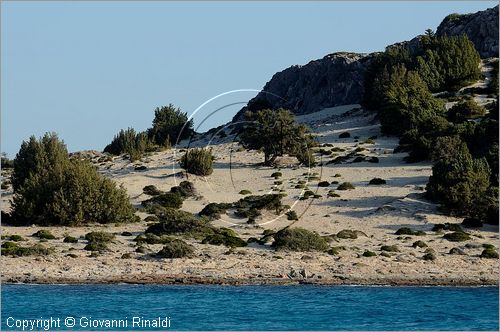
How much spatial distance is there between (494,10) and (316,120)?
103 feet

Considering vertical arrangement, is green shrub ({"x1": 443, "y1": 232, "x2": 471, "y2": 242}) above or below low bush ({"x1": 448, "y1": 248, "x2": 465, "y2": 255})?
above

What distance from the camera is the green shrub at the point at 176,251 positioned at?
174 feet

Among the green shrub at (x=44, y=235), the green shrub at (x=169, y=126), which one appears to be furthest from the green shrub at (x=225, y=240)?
the green shrub at (x=169, y=126)

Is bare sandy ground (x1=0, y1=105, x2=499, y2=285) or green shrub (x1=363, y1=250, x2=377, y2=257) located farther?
green shrub (x1=363, y1=250, x2=377, y2=257)

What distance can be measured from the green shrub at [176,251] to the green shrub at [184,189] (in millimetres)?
22539

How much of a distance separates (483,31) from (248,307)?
3949 inches

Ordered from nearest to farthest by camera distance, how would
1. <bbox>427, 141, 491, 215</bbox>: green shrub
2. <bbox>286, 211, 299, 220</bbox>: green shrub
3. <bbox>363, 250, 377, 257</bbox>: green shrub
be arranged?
<bbox>363, 250, 377, 257</bbox>: green shrub < <bbox>427, 141, 491, 215</bbox>: green shrub < <bbox>286, 211, 299, 220</bbox>: green shrub

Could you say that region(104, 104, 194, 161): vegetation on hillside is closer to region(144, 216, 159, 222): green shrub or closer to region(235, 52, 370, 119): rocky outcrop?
region(235, 52, 370, 119): rocky outcrop

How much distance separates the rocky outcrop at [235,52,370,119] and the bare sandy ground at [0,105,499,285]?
1540 inches

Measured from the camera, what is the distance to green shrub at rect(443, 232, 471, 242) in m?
59.2

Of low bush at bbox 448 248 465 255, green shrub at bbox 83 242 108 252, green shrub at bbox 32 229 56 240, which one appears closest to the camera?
green shrub at bbox 83 242 108 252

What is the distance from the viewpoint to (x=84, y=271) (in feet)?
165

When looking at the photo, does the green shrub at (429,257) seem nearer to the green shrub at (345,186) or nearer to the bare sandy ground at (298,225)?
the bare sandy ground at (298,225)

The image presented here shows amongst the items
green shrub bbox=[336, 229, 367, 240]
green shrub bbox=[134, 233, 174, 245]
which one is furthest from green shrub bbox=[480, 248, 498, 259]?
green shrub bbox=[134, 233, 174, 245]
